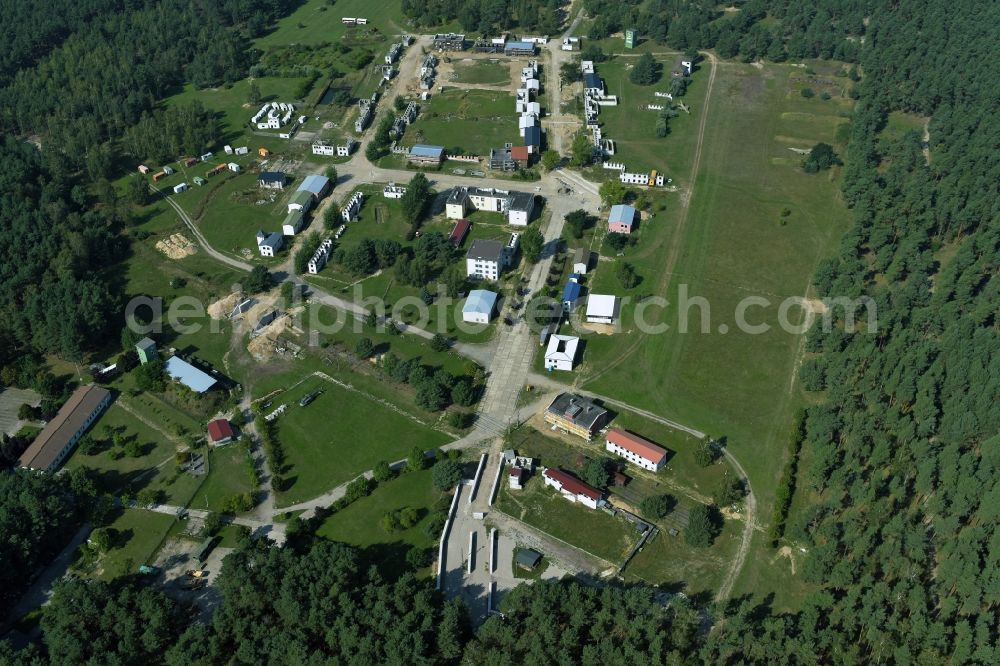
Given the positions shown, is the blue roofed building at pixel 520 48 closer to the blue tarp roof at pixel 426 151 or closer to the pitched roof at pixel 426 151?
the blue tarp roof at pixel 426 151

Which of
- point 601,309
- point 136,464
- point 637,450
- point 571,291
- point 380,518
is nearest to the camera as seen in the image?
point 380,518

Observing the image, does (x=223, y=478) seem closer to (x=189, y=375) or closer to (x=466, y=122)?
(x=189, y=375)

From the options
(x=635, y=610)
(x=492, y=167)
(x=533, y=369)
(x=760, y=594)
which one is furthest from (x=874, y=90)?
(x=635, y=610)

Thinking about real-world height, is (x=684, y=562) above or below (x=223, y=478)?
above

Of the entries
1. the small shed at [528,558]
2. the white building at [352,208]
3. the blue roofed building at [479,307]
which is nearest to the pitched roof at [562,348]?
the blue roofed building at [479,307]

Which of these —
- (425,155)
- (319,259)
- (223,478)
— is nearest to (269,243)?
(319,259)

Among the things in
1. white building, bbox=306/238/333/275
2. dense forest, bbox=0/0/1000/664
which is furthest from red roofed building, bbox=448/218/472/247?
dense forest, bbox=0/0/1000/664
